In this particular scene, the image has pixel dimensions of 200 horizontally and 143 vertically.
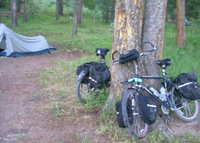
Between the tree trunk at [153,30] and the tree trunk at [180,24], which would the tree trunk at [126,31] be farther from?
the tree trunk at [180,24]

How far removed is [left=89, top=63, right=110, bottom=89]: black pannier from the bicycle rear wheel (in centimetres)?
23

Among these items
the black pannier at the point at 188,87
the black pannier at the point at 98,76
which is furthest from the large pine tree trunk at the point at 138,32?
the black pannier at the point at 188,87

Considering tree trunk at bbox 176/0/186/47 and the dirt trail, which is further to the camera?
tree trunk at bbox 176/0/186/47

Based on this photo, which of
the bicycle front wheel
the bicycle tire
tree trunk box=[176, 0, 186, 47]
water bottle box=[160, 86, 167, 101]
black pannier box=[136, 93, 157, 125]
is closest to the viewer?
black pannier box=[136, 93, 157, 125]

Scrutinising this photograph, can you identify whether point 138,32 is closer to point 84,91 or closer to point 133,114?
point 133,114

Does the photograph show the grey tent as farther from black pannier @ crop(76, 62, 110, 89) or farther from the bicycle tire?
the bicycle tire

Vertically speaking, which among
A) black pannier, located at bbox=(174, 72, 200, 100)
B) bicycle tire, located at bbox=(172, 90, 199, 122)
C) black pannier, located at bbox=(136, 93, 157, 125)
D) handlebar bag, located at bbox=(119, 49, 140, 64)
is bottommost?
bicycle tire, located at bbox=(172, 90, 199, 122)

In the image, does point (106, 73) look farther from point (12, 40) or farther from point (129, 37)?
point (12, 40)

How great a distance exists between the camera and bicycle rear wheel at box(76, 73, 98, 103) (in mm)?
4355

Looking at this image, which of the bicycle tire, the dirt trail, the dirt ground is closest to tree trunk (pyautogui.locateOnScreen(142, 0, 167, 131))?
the bicycle tire

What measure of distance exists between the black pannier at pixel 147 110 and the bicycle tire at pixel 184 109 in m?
0.88

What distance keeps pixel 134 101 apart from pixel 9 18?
24415mm

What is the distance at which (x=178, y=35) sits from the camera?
957 centimetres

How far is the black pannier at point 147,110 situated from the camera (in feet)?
10.0
